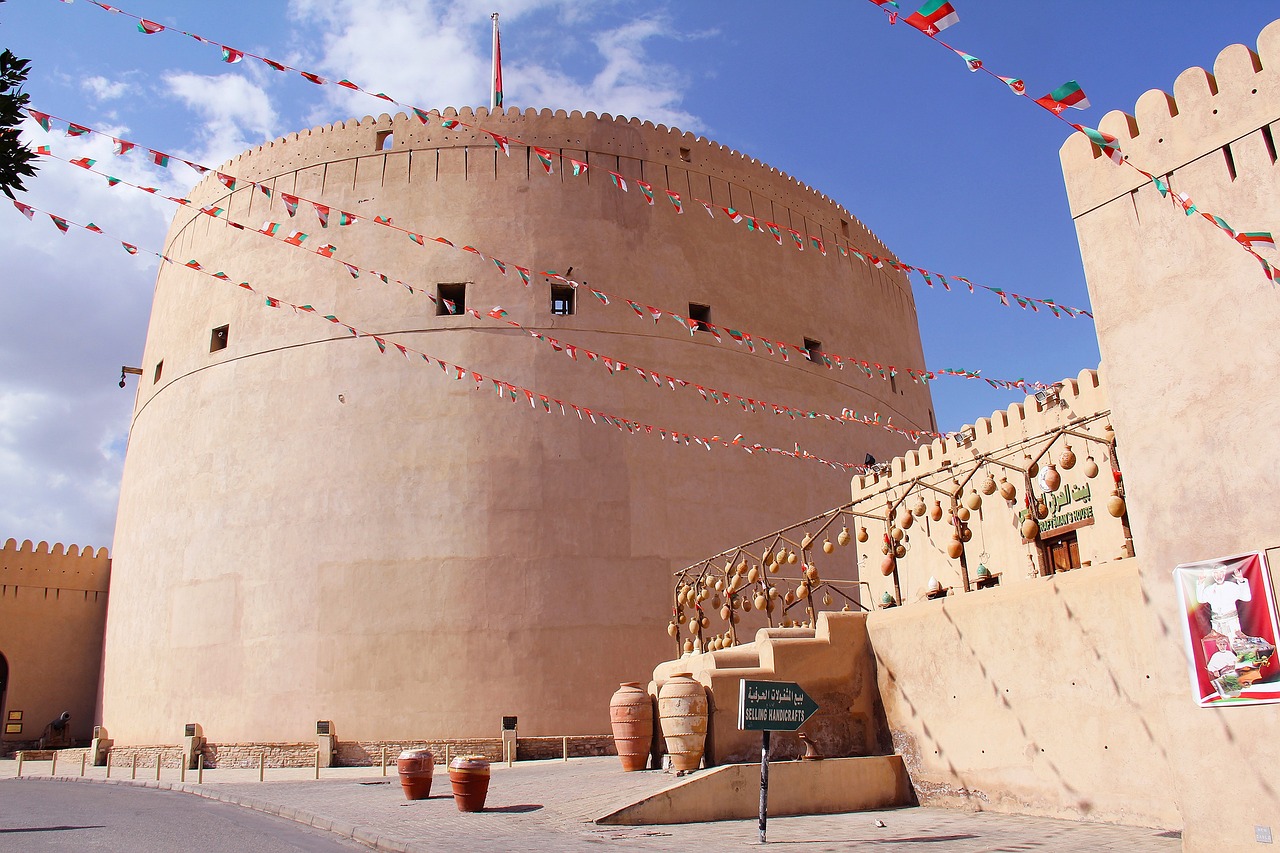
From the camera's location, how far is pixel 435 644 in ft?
51.1

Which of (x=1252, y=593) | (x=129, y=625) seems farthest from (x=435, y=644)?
(x=1252, y=593)

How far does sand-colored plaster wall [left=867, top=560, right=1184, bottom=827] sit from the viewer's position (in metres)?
6.95

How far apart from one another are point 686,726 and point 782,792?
1.08 m

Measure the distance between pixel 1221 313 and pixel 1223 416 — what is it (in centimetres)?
64

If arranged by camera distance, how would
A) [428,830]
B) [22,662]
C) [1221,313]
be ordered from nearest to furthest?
1. [1221,313]
2. [428,830]
3. [22,662]

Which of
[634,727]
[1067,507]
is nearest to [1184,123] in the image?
[1067,507]

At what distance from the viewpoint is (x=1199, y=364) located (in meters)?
6.12

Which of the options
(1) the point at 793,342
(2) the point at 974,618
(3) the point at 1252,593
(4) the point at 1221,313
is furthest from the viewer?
(1) the point at 793,342

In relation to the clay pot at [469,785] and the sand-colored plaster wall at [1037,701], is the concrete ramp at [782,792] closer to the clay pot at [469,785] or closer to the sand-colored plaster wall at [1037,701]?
the sand-colored plaster wall at [1037,701]

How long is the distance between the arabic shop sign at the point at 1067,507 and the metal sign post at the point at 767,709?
6.10 metres

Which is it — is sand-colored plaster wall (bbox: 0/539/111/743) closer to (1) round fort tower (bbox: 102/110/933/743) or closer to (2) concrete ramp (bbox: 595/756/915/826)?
(1) round fort tower (bbox: 102/110/933/743)

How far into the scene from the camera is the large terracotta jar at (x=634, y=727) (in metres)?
10.3

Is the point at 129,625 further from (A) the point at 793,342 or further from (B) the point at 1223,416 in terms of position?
(B) the point at 1223,416

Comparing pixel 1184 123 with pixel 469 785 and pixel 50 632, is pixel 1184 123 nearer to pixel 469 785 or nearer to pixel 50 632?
pixel 469 785
